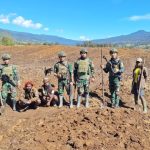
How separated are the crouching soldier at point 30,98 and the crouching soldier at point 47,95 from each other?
0.25 m

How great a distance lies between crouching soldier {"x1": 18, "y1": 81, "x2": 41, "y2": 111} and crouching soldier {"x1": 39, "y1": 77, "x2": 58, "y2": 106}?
0.82 feet

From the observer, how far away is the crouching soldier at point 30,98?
41.4ft

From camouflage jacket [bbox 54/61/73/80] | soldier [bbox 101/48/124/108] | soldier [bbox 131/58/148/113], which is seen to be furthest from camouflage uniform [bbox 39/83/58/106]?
soldier [bbox 131/58/148/113]

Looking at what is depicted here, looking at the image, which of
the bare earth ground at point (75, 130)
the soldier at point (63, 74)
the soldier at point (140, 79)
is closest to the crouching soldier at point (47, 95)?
the soldier at point (63, 74)

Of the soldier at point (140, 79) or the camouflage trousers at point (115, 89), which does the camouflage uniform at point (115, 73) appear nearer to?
the camouflage trousers at point (115, 89)

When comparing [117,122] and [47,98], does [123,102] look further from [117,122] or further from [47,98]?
[117,122]

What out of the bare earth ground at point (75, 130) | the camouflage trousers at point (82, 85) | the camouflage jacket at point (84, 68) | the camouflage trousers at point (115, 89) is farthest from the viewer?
the camouflage trousers at point (115, 89)

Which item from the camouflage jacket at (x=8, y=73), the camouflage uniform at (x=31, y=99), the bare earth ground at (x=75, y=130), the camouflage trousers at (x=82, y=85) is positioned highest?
the camouflage jacket at (x=8, y=73)

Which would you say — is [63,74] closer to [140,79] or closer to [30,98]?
[30,98]

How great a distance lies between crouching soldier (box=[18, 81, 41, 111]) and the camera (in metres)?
12.6

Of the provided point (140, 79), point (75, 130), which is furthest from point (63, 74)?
point (75, 130)

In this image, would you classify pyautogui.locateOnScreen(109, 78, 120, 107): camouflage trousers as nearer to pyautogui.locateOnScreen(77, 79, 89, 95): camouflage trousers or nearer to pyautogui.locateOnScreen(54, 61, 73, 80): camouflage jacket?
pyautogui.locateOnScreen(77, 79, 89, 95): camouflage trousers

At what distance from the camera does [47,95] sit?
12789mm

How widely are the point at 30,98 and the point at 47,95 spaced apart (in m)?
0.50
